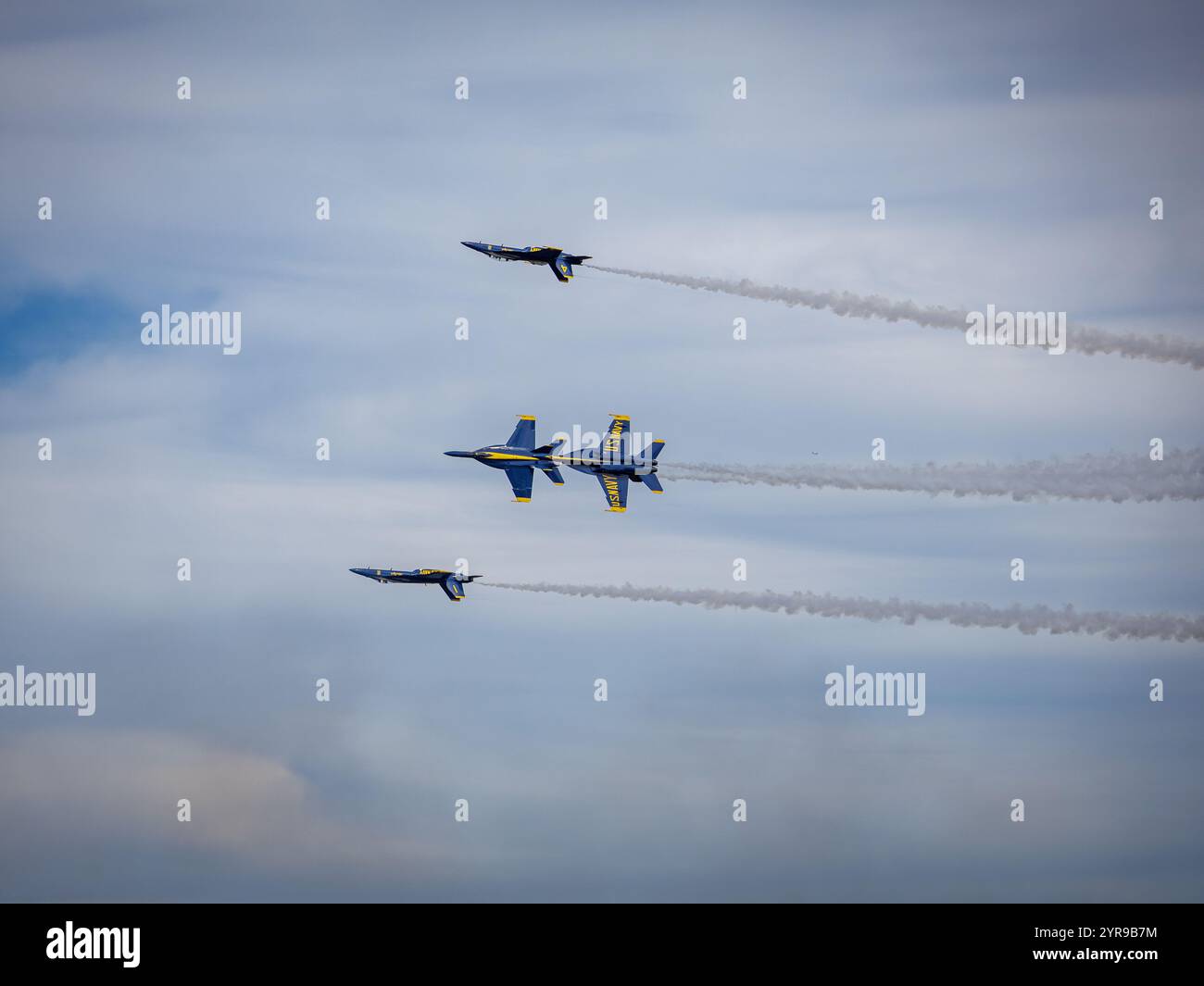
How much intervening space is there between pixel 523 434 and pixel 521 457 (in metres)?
2.43

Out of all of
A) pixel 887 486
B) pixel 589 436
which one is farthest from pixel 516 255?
pixel 887 486

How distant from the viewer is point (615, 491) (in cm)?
11838

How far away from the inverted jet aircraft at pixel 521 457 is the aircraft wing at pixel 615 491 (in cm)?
391

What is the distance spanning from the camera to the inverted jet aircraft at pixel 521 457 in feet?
400

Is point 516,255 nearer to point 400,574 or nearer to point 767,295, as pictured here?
point 767,295

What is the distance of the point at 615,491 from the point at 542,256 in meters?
16.5

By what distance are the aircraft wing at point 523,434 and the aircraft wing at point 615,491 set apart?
26.4ft

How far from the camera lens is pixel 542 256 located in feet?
388

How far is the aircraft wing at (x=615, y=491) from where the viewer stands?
11819 cm

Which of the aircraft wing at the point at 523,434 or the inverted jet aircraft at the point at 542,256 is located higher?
the inverted jet aircraft at the point at 542,256

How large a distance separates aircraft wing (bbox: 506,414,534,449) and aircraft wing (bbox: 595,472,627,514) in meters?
8.06

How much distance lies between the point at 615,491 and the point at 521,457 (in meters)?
8.43
